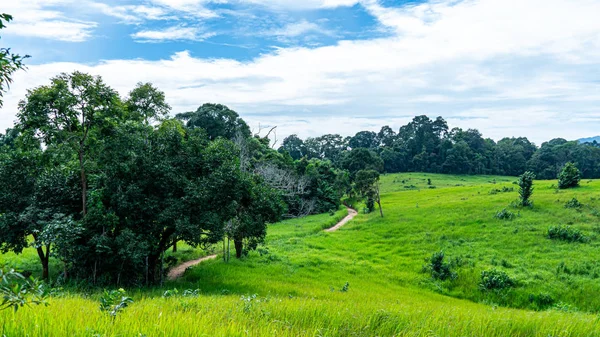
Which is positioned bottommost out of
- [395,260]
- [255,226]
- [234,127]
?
[395,260]

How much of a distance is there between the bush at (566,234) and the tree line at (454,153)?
49045mm

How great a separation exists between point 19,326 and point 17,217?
15.7m

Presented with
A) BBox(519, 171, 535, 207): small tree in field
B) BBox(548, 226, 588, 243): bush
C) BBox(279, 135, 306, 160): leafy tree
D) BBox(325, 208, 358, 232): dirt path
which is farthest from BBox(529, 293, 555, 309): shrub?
BBox(279, 135, 306, 160): leafy tree

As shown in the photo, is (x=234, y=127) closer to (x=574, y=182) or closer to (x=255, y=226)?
(x=255, y=226)

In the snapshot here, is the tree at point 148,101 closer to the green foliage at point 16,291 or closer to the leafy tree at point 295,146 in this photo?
the green foliage at point 16,291

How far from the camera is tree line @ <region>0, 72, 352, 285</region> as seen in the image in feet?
46.7

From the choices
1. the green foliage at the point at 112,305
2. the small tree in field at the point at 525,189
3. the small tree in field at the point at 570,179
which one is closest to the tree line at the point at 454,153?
the small tree in field at the point at 570,179

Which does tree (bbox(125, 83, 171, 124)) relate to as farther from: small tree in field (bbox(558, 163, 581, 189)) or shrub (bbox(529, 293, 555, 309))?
small tree in field (bbox(558, 163, 581, 189))

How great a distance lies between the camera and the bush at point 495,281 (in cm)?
1897

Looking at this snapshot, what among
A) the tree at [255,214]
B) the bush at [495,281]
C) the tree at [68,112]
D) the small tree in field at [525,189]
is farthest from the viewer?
the small tree in field at [525,189]

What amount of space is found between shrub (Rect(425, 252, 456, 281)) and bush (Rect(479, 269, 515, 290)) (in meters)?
1.76

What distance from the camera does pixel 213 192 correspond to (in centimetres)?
1579

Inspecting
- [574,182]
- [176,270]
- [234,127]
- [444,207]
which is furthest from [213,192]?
[234,127]

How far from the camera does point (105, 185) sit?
15.1 meters
